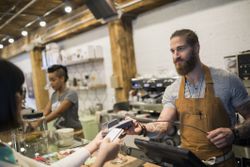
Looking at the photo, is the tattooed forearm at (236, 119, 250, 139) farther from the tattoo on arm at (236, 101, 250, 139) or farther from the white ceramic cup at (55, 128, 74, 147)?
the white ceramic cup at (55, 128, 74, 147)

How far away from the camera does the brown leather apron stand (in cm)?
198

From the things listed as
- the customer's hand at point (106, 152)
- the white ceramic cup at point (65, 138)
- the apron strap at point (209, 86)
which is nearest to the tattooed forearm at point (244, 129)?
the apron strap at point (209, 86)

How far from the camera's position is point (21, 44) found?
8258mm

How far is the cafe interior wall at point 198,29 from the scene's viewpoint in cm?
336

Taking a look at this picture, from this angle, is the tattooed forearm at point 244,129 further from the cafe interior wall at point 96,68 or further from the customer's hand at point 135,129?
the cafe interior wall at point 96,68

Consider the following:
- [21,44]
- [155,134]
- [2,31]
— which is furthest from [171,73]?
[21,44]

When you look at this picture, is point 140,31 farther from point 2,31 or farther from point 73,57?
point 2,31

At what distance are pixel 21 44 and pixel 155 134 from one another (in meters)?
7.18

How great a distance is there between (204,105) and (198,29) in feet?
6.85

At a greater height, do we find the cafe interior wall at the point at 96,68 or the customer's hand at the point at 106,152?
the cafe interior wall at the point at 96,68

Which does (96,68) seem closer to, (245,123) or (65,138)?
(65,138)

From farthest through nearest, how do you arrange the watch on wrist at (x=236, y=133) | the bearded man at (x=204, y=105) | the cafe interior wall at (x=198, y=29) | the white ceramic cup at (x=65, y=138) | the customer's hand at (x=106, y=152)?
the cafe interior wall at (x=198, y=29)
the white ceramic cup at (x=65, y=138)
the bearded man at (x=204, y=105)
the watch on wrist at (x=236, y=133)
the customer's hand at (x=106, y=152)

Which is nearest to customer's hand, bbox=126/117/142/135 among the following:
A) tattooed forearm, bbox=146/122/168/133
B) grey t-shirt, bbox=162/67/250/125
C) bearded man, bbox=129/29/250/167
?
bearded man, bbox=129/29/250/167

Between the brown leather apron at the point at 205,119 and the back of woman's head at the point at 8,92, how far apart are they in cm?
141
